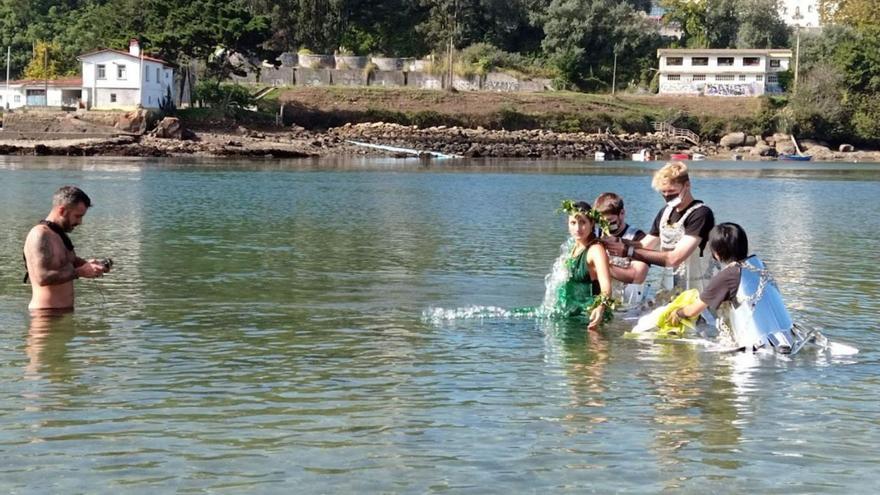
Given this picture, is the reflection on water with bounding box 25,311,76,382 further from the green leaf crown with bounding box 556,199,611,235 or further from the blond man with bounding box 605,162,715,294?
the blond man with bounding box 605,162,715,294

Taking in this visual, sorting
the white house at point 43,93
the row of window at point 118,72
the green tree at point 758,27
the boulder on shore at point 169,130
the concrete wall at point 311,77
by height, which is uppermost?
the green tree at point 758,27

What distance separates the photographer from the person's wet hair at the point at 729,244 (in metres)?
12.5

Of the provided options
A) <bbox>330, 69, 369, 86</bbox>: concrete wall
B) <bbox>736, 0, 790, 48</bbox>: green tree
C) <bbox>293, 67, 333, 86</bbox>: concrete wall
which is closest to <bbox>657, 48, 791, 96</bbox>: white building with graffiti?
<bbox>736, 0, 790, 48</bbox>: green tree

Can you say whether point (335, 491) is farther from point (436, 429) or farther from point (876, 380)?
point (876, 380)

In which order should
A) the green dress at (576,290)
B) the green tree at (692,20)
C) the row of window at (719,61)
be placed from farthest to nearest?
the green tree at (692,20), the row of window at (719,61), the green dress at (576,290)

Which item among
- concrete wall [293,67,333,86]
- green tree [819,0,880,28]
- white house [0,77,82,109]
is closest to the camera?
white house [0,77,82,109]

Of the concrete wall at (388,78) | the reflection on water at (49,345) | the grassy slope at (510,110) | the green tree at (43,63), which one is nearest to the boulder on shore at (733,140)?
the grassy slope at (510,110)

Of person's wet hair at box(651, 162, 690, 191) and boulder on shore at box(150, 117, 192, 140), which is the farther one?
boulder on shore at box(150, 117, 192, 140)

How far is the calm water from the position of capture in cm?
893

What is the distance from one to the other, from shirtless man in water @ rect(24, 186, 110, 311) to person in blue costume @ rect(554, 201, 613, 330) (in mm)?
5534

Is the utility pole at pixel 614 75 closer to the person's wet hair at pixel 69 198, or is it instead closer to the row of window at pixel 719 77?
the row of window at pixel 719 77

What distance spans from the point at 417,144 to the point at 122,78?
27046 mm

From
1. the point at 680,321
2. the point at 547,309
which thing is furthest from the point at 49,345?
the point at 680,321

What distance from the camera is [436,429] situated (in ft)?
33.2
